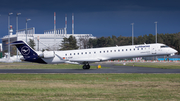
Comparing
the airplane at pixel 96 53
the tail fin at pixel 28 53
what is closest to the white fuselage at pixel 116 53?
the airplane at pixel 96 53

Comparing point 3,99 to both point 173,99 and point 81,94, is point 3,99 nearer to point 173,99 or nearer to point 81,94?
point 81,94

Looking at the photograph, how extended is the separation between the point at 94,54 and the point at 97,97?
21186 millimetres

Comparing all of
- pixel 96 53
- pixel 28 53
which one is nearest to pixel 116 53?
pixel 96 53

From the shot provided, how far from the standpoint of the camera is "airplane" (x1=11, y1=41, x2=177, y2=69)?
31625 millimetres

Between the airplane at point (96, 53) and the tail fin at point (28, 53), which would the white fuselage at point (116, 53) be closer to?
the airplane at point (96, 53)

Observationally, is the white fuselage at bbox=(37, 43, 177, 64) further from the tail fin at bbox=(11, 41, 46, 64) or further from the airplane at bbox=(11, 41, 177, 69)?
the tail fin at bbox=(11, 41, 46, 64)

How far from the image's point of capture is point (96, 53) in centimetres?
3256

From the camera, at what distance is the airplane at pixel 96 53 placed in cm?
3162

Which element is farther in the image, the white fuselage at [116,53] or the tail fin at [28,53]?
the tail fin at [28,53]

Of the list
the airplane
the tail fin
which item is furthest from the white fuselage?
the tail fin

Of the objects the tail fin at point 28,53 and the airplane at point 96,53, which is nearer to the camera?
the airplane at point 96,53

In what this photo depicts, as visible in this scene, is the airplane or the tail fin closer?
the airplane

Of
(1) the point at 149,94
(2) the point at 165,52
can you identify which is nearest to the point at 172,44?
(2) the point at 165,52

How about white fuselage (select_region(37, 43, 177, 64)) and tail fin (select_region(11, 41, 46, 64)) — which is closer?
white fuselage (select_region(37, 43, 177, 64))
